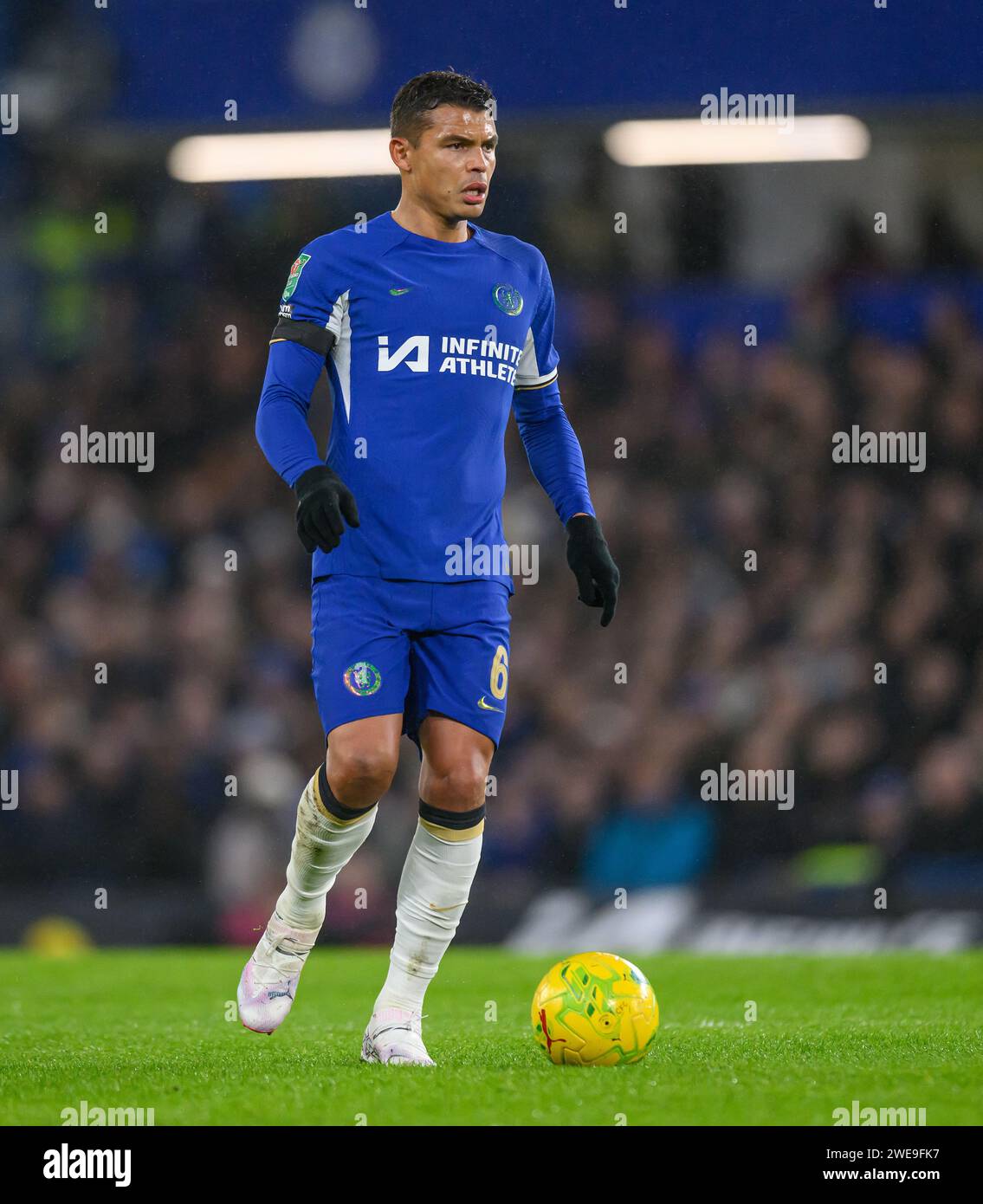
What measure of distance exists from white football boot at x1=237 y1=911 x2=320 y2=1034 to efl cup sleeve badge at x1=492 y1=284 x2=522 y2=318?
173 centimetres

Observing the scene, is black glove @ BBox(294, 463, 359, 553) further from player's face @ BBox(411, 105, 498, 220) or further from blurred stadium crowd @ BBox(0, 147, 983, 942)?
blurred stadium crowd @ BBox(0, 147, 983, 942)

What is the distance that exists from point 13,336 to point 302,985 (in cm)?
579

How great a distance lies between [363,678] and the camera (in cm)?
419

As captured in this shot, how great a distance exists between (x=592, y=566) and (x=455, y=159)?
115cm

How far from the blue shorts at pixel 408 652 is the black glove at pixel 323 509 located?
24 cm

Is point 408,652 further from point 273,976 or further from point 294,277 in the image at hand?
point 294,277

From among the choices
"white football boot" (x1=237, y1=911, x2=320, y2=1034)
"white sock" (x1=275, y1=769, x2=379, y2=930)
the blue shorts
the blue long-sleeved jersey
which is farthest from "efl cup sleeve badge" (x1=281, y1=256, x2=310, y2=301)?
"white football boot" (x1=237, y1=911, x2=320, y2=1034)

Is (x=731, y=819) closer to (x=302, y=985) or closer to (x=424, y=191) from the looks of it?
(x=302, y=985)

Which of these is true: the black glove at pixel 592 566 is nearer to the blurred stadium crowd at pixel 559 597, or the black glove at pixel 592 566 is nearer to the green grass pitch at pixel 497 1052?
the green grass pitch at pixel 497 1052

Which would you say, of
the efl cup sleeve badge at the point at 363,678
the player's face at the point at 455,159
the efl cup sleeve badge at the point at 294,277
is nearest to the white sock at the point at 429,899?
the efl cup sleeve badge at the point at 363,678

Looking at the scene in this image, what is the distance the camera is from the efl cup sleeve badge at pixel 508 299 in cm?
450

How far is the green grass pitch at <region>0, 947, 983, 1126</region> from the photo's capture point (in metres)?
3.47

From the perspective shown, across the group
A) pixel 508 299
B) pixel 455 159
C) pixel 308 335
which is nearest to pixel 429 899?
pixel 308 335

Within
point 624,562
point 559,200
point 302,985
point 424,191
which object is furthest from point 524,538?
point 424,191
